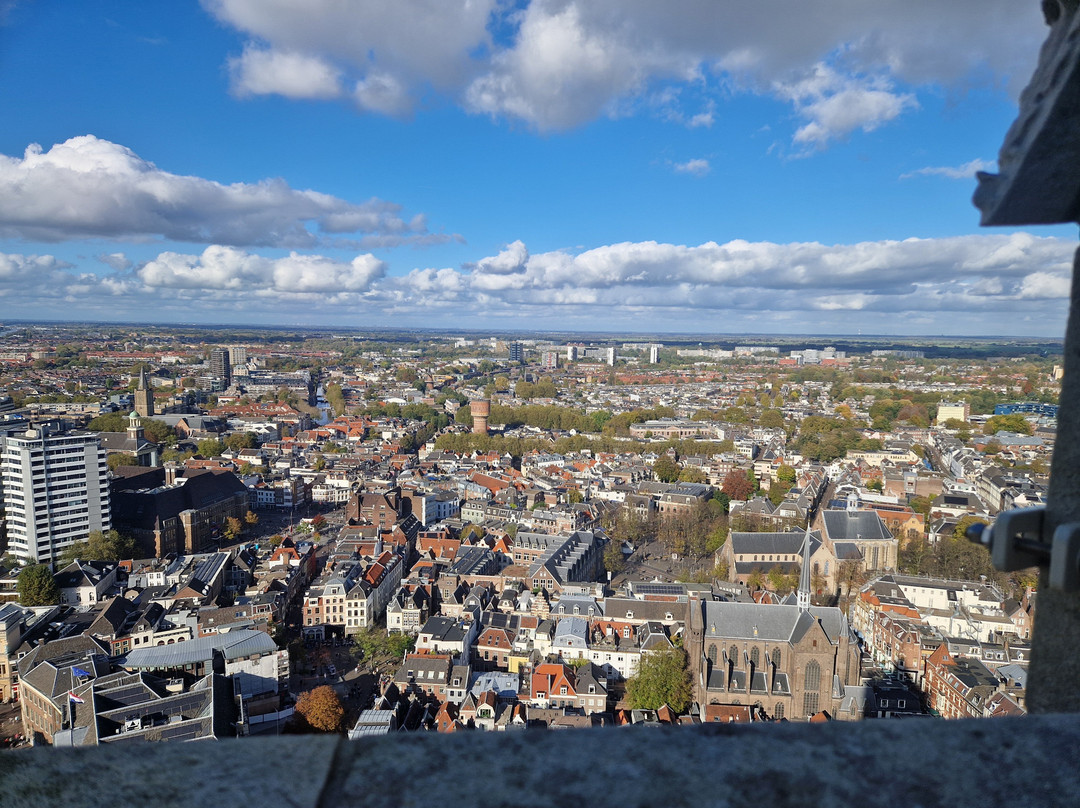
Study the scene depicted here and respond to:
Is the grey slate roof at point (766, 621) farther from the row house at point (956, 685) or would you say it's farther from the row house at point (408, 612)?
the row house at point (408, 612)

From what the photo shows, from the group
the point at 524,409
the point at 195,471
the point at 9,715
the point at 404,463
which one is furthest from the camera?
the point at 524,409

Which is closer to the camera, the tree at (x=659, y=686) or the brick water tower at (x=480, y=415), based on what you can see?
the tree at (x=659, y=686)

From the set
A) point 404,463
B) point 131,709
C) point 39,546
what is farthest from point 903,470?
point 39,546

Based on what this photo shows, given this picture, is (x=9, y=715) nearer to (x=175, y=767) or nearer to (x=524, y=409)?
(x=175, y=767)

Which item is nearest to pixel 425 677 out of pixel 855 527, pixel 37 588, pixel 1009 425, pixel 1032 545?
pixel 37 588

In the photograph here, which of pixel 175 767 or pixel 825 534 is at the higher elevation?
pixel 175 767

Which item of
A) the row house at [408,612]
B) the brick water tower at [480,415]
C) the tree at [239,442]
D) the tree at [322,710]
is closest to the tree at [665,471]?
the brick water tower at [480,415]

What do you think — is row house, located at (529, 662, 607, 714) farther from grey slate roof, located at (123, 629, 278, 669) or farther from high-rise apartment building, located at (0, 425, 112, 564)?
high-rise apartment building, located at (0, 425, 112, 564)
